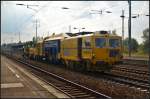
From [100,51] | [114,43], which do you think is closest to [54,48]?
[114,43]

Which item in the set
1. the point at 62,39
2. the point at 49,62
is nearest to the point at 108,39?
the point at 62,39

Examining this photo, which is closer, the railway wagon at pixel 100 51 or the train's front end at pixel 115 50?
the railway wagon at pixel 100 51

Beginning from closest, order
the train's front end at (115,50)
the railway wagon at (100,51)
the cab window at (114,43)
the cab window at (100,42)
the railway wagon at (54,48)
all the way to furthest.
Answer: the railway wagon at (100,51), the cab window at (100,42), the train's front end at (115,50), the cab window at (114,43), the railway wagon at (54,48)

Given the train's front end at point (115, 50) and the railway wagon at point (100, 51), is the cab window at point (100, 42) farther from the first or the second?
the train's front end at point (115, 50)

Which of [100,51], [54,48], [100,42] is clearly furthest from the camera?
[54,48]

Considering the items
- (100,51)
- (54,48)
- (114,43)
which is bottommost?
(100,51)

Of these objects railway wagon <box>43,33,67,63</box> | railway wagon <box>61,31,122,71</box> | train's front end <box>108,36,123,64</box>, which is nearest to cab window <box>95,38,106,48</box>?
railway wagon <box>61,31,122,71</box>

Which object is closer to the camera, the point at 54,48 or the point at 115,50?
the point at 115,50

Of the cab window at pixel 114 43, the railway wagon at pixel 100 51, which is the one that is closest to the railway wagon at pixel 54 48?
the railway wagon at pixel 100 51

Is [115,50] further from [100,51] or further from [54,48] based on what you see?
[54,48]

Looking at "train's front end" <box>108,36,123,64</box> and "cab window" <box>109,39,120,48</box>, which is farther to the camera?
"cab window" <box>109,39,120,48</box>

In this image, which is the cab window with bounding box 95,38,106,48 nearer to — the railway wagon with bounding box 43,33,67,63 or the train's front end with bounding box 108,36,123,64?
the train's front end with bounding box 108,36,123,64

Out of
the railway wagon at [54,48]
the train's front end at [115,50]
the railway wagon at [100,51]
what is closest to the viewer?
the railway wagon at [100,51]

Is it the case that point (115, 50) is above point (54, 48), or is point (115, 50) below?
below
